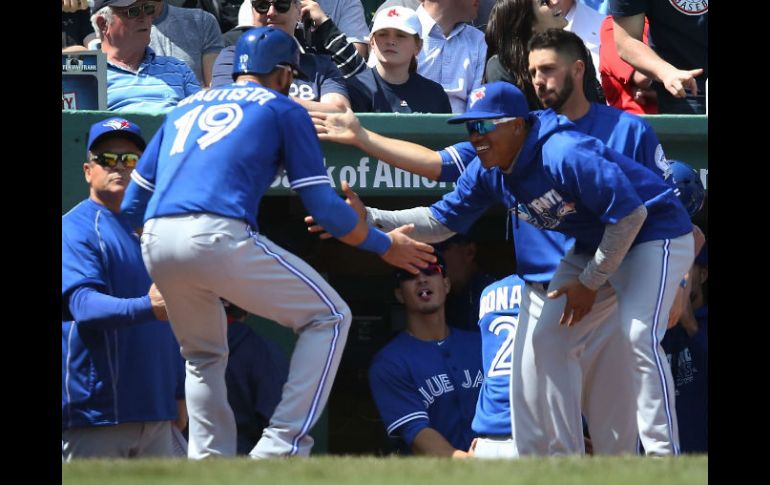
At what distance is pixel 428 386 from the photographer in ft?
23.9

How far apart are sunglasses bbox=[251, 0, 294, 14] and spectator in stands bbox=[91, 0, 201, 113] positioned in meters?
0.54

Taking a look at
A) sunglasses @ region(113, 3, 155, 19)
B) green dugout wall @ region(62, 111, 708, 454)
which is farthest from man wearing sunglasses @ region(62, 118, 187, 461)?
sunglasses @ region(113, 3, 155, 19)

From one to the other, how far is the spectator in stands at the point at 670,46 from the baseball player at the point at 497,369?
1326 millimetres

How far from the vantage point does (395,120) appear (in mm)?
6949

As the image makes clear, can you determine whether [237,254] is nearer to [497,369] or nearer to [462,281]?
[497,369]

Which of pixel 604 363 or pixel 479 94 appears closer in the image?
pixel 479 94

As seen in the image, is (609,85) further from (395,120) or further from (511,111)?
(511,111)

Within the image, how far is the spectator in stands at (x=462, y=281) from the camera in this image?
8.00 metres

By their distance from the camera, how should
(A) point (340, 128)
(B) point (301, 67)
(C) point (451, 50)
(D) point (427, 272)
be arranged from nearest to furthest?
(A) point (340, 128) → (B) point (301, 67) → (D) point (427, 272) → (C) point (451, 50)

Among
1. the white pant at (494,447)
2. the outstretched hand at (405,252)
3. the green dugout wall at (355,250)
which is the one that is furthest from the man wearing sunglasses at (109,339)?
the white pant at (494,447)

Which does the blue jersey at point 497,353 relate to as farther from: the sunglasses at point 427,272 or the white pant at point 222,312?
the white pant at point 222,312

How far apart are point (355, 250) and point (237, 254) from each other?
3.26 m

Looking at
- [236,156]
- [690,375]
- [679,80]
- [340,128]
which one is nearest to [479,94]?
[340,128]

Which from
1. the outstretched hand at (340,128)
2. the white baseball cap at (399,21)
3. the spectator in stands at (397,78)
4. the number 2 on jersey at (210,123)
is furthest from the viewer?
the white baseball cap at (399,21)
